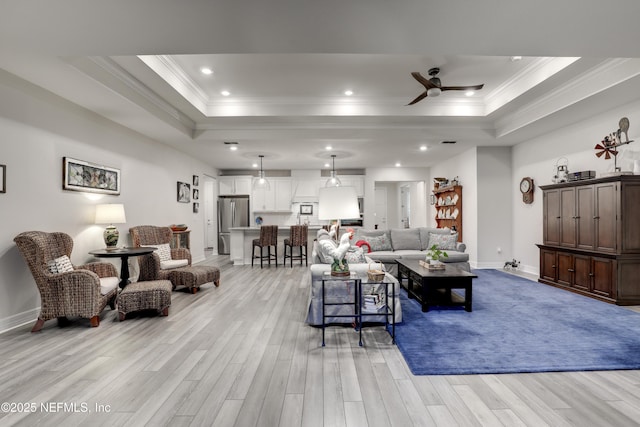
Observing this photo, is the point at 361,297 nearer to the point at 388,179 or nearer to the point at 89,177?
the point at 89,177

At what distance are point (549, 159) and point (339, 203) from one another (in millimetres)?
4671

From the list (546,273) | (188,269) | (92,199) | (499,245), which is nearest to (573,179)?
(546,273)

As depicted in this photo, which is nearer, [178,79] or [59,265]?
[59,265]

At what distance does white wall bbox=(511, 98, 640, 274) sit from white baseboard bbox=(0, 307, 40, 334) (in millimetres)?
7147

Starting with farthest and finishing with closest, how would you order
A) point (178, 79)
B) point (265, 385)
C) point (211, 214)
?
point (211, 214), point (178, 79), point (265, 385)

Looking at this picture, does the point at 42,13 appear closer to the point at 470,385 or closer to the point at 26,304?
the point at 26,304

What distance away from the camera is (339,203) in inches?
110

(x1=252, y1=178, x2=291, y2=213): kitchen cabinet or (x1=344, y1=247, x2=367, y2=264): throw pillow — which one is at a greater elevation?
(x1=252, y1=178, x2=291, y2=213): kitchen cabinet

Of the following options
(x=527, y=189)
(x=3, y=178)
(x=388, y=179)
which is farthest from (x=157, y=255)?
(x=388, y=179)

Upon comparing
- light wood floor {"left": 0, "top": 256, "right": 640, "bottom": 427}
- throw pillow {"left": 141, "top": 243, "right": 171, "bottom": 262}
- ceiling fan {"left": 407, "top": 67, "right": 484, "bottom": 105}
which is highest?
ceiling fan {"left": 407, "top": 67, "right": 484, "bottom": 105}

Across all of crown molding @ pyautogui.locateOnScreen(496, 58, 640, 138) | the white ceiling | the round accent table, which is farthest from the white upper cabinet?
the round accent table

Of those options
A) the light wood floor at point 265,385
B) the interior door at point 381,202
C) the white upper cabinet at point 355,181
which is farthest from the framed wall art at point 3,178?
the interior door at point 381,202

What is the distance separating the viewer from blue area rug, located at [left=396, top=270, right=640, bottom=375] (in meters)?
2.33

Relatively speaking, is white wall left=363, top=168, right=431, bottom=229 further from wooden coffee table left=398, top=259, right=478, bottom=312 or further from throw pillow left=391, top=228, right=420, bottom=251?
wooden coffee table left=398, top=259, right=478, bottom=312
